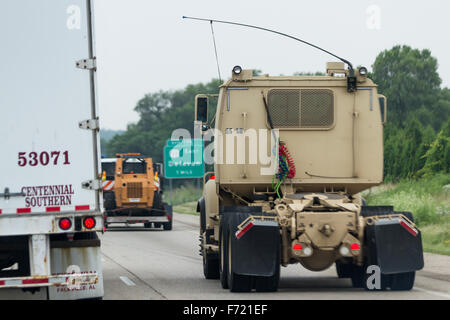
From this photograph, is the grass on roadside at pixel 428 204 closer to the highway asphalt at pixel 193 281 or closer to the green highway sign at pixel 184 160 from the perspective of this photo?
the highway asphalt at pixel 193 281

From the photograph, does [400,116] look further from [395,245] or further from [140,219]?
[395,245]

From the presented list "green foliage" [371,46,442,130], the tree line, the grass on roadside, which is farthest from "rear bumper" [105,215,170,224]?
"green foliage" [371,46,442,130]

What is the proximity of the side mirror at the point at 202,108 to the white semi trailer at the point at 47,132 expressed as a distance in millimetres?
3966

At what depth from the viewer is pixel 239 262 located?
42.6 ft

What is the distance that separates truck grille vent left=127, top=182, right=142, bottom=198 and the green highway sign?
12.7 m

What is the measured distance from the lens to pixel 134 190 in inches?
1425

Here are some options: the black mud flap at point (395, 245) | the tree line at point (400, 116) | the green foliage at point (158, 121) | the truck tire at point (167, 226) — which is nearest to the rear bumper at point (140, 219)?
the truck tire at point (167, 226)

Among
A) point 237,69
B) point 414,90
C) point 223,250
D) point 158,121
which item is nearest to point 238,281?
point 223,250

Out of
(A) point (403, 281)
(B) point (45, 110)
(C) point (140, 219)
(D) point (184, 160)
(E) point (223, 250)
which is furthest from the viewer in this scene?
(D) point (184, 160)

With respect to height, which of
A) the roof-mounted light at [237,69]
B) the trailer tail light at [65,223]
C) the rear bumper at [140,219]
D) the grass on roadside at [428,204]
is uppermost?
the roof-mounted light at [237,69]

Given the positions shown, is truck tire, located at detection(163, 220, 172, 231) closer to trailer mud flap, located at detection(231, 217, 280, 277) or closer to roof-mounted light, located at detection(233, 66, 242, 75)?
roof-mounted light, located at detection(233, 66, 242, 75)

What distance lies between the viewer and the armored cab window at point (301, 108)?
48.3 ft

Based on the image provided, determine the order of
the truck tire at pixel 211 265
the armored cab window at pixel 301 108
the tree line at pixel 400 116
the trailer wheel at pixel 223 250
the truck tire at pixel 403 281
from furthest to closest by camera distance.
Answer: the tree line at pixel 400 116 < the truck tire at pixel 211 265 < the armored cab window at pixel 301 108 < the trailer wheel at pixel 223 250 < the truck tire at pixel 403 281

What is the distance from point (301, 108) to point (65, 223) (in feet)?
16.1
